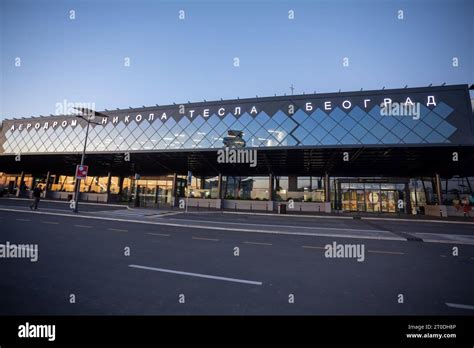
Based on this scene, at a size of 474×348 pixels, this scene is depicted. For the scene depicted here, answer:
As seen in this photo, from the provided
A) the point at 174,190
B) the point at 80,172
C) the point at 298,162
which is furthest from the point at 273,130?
the point at 80,172

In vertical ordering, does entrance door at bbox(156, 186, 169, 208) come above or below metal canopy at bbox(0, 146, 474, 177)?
below

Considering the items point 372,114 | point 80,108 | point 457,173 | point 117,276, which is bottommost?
point 117,276

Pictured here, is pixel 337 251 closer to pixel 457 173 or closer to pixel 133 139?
pixel 457 173

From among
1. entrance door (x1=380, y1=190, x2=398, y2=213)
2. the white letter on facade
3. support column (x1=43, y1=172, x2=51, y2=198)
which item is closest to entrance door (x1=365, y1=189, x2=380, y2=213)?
entrance door (x1=380, y1=190, x2=398, y2=213)

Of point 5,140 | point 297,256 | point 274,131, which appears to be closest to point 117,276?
point 297,256

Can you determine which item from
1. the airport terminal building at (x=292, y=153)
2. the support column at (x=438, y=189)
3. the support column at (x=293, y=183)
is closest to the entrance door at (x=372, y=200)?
the airport terminal building at (x=292, y=153)

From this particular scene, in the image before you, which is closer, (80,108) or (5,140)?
(80,108)

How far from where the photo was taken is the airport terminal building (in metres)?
24.1

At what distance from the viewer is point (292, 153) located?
73.6ft

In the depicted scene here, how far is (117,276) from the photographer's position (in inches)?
179

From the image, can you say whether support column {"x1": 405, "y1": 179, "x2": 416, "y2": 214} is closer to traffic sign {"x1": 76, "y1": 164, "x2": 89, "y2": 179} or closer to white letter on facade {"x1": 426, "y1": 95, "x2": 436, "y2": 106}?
white letter on facade {"x1": 426, "y1": 95, "x2": 436, "y2": 106}

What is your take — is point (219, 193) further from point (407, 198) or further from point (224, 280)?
point (224, 280)

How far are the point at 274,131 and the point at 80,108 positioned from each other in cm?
2154
